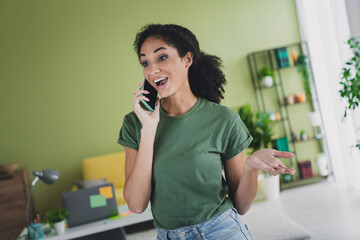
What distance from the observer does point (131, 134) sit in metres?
1.30

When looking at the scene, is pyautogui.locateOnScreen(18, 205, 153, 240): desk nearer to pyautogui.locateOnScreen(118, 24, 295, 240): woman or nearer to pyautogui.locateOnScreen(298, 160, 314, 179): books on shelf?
pyautogui.locateOnScreen(118, 24, 295, 240): woman

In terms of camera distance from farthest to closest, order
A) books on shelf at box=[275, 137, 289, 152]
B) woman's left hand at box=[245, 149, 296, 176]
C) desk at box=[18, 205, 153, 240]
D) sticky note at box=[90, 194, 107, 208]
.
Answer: books on shelf at box=[275, 137, 289, 152], sticky note at box=[90, 194, 107, 208], desk at box=[18, 205, 153, 240], woman's left hand at box=[245, 149, 296, 176]

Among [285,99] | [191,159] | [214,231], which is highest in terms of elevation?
[191,159]

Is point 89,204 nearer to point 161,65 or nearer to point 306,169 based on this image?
point 161,65

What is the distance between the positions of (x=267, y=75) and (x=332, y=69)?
960 millimetres

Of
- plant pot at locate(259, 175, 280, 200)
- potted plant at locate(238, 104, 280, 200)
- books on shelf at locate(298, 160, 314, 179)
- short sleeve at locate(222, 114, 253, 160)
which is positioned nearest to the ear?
short sleeve at locate(222, 114, 253, 160)

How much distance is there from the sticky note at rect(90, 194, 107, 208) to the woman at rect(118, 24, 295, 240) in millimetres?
2136

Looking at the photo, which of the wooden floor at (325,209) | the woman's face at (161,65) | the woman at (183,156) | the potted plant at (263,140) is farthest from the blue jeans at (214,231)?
the potted plant at (263,140)

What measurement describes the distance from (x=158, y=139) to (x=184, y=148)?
0.09 metres

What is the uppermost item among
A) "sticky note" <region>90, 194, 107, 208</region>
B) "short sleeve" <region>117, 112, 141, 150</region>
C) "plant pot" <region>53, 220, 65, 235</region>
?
"short sleeve" <region>117, 112, 141, 150</region>

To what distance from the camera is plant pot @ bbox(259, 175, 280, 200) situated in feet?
15.9

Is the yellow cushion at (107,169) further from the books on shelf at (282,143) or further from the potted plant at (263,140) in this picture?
the books on shelf at (282,143)

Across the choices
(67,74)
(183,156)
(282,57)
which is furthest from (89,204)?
(282,57)

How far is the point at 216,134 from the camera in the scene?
1.26m
